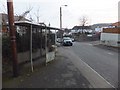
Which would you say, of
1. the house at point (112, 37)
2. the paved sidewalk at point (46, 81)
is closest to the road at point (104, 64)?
the paved sidewalk at point (46, 81)

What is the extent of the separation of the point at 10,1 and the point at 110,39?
2982 cm

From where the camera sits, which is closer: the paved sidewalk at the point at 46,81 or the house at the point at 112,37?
the paved sidewalk at the point at 46,81

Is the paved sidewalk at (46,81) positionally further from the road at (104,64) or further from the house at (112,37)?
the house at (112,37)

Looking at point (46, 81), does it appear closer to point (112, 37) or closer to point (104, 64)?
point (104, 64)

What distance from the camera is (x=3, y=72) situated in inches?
449

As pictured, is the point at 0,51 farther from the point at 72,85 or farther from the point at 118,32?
the point at 118,32

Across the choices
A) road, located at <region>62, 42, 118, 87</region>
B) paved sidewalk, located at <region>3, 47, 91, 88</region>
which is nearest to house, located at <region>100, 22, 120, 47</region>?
road, located at <region>62, 42, 118, 87</region>

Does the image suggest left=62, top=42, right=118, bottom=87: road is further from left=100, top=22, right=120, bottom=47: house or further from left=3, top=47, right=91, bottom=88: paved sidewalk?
left=100, top=22, right=120, bottom=47: house

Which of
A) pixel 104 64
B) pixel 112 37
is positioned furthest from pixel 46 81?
pixel 112 37

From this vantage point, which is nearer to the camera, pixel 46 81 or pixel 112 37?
pixel 46 81

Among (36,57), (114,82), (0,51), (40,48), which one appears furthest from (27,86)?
(40,48)

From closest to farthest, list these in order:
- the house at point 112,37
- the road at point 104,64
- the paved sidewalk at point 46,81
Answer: the paved sidewalk at point 46,81
the road at point 104,64
the house at point 112,37

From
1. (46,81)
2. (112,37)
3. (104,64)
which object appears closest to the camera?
(46,81)

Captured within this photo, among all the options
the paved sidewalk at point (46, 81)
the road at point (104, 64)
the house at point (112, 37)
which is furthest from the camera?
the house at point (112, 37)
